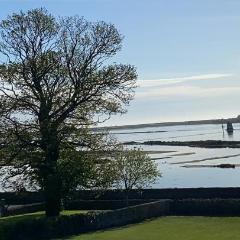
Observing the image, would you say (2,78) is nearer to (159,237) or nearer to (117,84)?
(117,84)

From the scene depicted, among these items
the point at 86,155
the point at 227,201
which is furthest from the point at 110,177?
the point at 227,201

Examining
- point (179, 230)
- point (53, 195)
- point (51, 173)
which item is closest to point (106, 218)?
point (53, 195)

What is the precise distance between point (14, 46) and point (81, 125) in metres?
7.43

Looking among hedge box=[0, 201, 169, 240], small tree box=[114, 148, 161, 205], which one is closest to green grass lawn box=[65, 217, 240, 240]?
hedge box=[0, 201, 169, 240]

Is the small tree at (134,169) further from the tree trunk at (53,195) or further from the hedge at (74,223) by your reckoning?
the tree trunk at (53,195)

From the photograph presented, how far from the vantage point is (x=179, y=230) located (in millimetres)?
35719

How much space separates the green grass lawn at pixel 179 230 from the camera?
3322 cm

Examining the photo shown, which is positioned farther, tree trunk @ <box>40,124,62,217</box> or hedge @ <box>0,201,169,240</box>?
tree trunk @ <box>40,124,62,217</box>

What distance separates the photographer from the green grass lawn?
33219 mm

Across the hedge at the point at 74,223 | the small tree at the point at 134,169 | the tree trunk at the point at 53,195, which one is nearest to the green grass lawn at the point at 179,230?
the hedge at the point at 74,223

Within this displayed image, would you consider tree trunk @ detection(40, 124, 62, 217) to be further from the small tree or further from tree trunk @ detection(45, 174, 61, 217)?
the small tree

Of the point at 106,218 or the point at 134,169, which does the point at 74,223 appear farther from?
the point at 134,169

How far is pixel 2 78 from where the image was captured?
4075 cm

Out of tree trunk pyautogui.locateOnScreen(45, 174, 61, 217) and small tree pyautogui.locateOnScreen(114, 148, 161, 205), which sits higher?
small tree pyautogui.locateOnScreen(114, 148, 161, 205)
